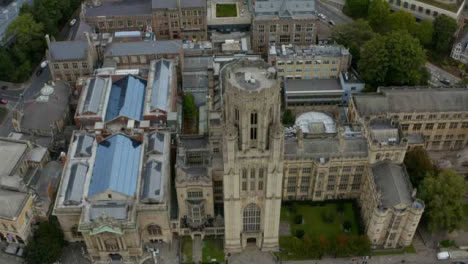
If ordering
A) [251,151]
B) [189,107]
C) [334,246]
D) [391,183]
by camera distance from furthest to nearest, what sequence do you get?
1. [189,107]
2. [391,183]
3. [334,246]
4. [251,151]

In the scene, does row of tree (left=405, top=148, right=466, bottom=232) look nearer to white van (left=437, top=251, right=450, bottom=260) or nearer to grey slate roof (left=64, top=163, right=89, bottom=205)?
white van (left=437, top=251, right=450, bottom=260)

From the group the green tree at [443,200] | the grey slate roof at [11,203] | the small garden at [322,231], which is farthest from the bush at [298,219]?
the grey slate roof at [11,203]

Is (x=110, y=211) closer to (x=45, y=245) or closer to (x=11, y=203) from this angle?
(x=45, y=245)

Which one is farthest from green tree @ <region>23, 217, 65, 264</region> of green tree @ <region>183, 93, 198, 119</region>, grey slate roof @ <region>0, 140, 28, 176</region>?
green tree @ <region>183, 93, 198, 119</region>

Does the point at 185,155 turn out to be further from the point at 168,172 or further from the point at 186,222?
the point at 186,222

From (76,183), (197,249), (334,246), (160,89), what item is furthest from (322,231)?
(76,183)

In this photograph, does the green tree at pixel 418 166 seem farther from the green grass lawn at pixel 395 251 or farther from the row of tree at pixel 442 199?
the green grass lawn at pixel 395 251
